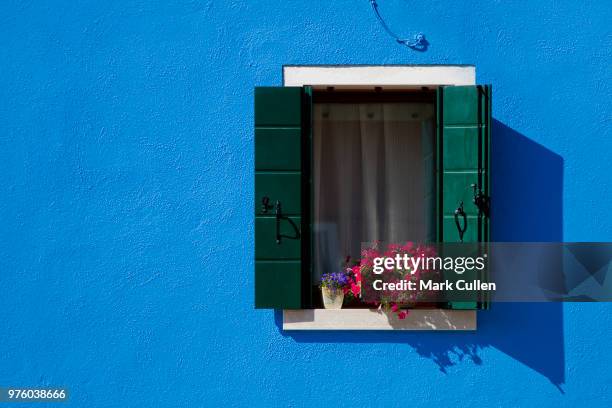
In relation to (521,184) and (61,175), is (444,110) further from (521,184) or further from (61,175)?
(61,175)

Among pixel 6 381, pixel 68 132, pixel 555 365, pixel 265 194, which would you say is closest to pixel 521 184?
pixel 555 365

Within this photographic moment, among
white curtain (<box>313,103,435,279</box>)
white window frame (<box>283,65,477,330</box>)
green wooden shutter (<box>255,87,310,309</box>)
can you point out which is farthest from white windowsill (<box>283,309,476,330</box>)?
white curtain (<box>313,103,435,279</box>)

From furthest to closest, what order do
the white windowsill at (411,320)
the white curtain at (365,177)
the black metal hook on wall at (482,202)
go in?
1. the white curtain at (365,177)
2. the white windowsill at (411,320)
3. the black metal hook on wall at (482,202)

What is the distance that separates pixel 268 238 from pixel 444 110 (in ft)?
4.19

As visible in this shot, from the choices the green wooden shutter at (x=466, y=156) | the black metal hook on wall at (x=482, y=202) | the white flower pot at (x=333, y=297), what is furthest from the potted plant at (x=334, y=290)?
the black metal hook on wall at (x=482, y=202)

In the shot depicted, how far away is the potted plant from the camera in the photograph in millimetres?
4316

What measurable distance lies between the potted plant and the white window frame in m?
0.07

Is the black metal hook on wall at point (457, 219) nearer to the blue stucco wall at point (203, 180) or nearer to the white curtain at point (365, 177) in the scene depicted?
the blue stucco wall at point (203, 180)

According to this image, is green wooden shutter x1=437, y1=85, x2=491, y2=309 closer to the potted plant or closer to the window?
the window

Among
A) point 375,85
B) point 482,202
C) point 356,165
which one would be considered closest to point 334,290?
point 356,165

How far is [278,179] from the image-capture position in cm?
418

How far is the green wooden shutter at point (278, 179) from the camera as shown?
4.18 meters

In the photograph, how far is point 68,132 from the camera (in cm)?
436

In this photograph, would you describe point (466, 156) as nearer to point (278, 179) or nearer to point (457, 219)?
point (457, 219)
